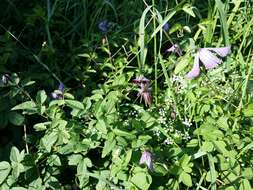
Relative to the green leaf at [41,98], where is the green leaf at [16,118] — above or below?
below

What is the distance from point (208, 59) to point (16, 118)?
0.73m

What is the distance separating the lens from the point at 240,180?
175 centimetres

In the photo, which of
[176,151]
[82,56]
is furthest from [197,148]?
[82,56]

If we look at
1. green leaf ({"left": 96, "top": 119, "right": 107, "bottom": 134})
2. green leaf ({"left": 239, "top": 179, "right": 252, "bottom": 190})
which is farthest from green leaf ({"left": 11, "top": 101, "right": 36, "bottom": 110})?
green leaf ({"left": 239, "top": 179, "right": 252, "bottom": 190})

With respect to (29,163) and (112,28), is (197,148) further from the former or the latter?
(112,28)

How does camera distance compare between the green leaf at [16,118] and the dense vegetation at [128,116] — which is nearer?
the dense vegetation at [128,116]

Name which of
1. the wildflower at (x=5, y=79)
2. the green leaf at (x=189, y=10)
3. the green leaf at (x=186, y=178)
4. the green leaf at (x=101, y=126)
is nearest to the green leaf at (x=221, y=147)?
the green leaf at (x=186, y=178)

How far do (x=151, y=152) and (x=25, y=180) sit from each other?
1.45 ft

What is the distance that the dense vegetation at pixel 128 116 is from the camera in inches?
68.5

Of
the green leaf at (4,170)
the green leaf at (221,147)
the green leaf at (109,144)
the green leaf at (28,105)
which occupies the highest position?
the green leaf at (28,105)

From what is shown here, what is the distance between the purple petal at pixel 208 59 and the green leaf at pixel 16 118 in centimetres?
68

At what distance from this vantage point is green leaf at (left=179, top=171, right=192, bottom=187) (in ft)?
5.61

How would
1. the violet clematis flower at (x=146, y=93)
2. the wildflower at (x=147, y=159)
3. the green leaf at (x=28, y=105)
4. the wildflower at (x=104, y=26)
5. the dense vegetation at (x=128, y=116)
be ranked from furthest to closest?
the wildflower at (x=104, y=26), the violet clematis flower at (x=146, y=93), the green leaf at (x=28, y=105), the dense vegetation at (x=128, y=116), the wildflower at (x=147, y=159)

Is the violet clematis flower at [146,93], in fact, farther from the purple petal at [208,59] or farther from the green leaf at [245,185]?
the green leaf at [245,185]
